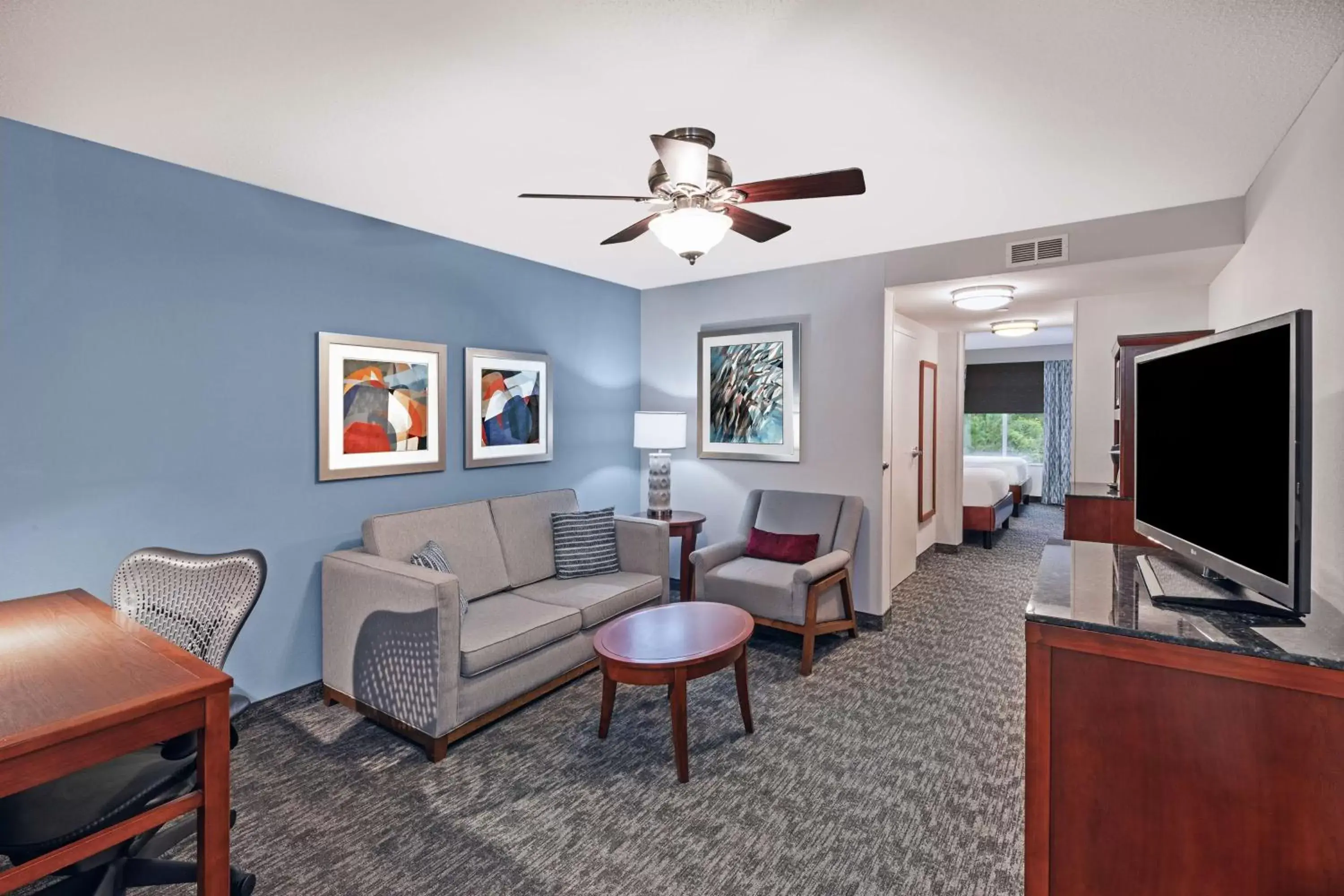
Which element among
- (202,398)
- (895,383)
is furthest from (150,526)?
(895,383)

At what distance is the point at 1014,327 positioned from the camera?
5.65m

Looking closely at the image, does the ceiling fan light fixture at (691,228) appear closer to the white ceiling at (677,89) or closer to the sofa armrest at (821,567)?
the white ceiling at (677,89)

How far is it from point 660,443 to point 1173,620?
338 cm

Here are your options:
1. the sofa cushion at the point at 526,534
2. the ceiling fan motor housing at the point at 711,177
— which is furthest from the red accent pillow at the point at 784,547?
the ceiling fan motor housing at the point at 711,177

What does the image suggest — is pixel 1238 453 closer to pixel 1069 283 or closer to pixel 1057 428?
pixel 1069 283

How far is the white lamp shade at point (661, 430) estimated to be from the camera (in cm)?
456

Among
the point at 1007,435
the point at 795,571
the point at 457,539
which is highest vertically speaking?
the point at 1007,435

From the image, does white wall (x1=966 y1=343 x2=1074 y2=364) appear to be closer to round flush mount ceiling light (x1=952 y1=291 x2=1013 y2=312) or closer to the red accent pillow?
round flush mount ceiling light (x1=952 y1=291 x2=1013 y2=312)

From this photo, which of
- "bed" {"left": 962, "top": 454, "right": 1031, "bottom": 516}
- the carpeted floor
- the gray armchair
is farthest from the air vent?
"bed" {"left": 962, "top": 454, "right": 1031, "bottom": 516}

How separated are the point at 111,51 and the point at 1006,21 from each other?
8.29 ft

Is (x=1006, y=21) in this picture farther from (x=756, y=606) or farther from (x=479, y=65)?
(x=756, y=606)

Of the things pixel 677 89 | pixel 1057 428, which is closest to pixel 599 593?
pixel 677 89

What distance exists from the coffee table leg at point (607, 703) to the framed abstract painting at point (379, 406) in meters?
1.74

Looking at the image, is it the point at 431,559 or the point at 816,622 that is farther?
the point at 816,622
